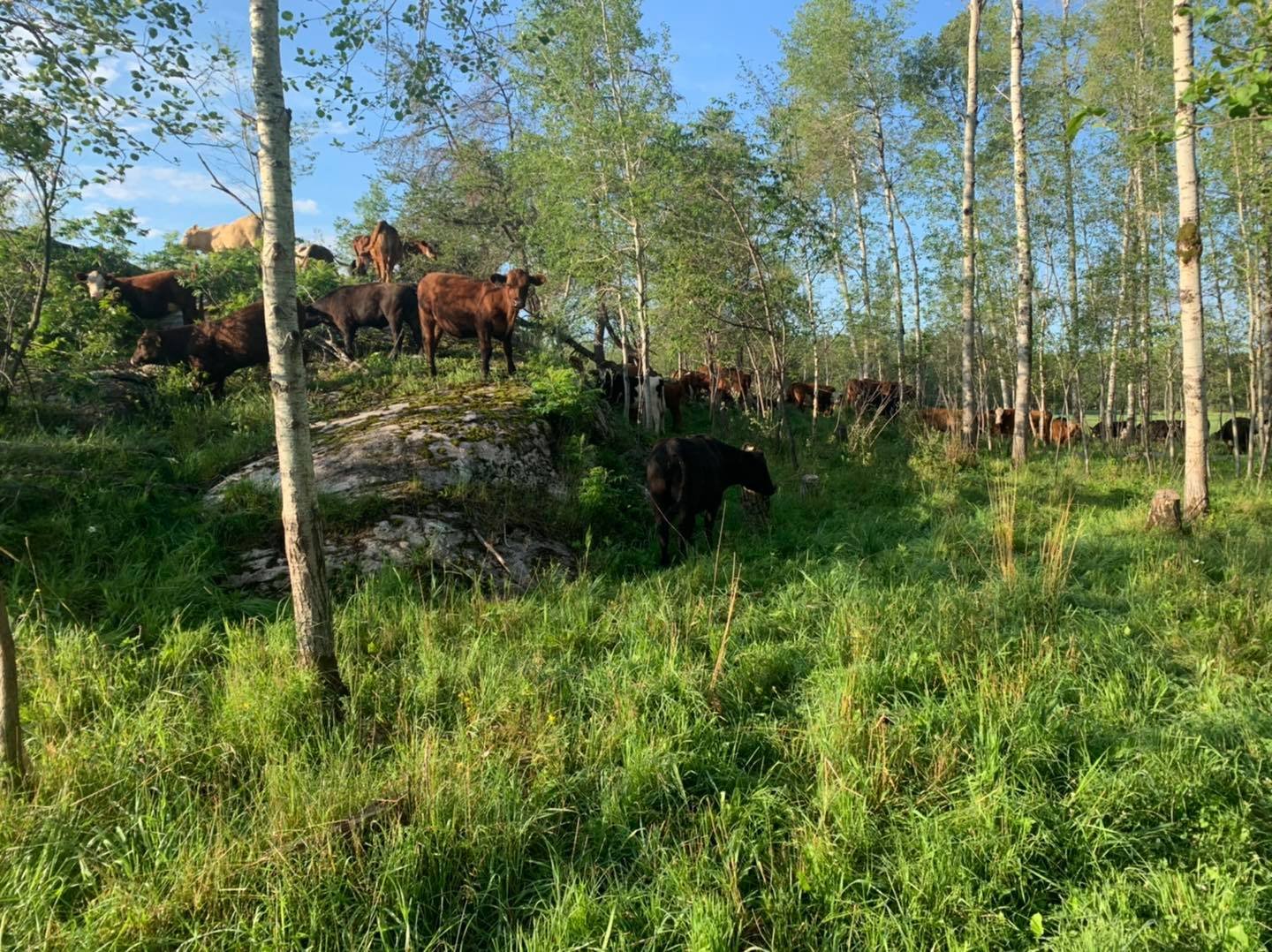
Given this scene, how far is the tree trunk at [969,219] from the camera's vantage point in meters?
11.9

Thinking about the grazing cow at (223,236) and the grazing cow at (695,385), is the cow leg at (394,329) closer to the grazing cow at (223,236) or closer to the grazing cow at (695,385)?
the grazing cow at (695,385)

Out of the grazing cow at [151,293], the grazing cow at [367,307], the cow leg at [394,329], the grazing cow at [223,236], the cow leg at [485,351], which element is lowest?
the cow leg at [485,351]

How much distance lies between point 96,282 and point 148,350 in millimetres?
2867

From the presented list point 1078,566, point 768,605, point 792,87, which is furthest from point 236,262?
point 792,87

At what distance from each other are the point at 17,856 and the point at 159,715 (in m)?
0.91

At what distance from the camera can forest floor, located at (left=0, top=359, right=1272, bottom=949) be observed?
2146mm

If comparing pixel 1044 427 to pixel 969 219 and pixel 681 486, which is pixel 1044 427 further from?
pixel 681 486

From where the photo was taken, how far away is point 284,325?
3.04 m

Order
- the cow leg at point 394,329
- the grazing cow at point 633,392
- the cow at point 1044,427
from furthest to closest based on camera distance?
the cow at point 1044,427
the grazing cow at point 633,392
the cow leg at point 394,329

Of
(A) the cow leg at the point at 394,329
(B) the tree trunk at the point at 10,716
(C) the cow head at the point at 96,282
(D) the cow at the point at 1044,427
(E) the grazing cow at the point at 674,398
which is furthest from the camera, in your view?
(D) the cow at the point at 1044,427

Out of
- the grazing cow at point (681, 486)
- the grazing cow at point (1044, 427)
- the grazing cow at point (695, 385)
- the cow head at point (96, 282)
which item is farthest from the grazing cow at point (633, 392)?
the grazing cow at point (1044, 427)

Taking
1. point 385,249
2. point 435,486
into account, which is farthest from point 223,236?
point 435,486

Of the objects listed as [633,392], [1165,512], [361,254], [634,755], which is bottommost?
[634,755]

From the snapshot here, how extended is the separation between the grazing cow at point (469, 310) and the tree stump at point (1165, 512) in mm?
8317
